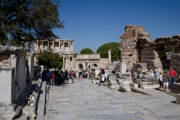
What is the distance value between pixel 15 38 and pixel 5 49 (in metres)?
8.53

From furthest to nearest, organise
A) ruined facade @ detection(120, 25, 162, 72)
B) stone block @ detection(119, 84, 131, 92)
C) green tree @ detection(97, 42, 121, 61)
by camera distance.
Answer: green tree @ detection(97, 42, 121, 61)
ruined facade @ detection(120, 25, 162, 72)
stone block @ detection(119, 84, 131, 92)

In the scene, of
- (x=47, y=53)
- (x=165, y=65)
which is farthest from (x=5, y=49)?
(x=47, y=53)

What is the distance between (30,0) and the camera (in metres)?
12.7

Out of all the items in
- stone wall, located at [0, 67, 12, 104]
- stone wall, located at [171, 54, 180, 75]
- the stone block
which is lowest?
the stone block

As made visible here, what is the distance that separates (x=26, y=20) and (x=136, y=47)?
14.4m

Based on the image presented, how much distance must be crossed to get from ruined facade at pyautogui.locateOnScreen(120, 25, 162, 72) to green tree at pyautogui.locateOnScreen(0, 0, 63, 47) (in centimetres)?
1101

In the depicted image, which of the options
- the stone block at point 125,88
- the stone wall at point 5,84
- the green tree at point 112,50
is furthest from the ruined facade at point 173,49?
the green tree at point 112,50

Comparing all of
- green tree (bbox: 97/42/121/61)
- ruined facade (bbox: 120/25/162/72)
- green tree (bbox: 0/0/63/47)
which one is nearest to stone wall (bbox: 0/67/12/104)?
green tree (bbox: 0/0/63/47)

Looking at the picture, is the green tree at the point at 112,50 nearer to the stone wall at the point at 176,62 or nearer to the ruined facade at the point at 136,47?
the ruined facade at the point at 136,47

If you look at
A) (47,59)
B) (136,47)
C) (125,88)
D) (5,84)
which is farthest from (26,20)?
(47,59)

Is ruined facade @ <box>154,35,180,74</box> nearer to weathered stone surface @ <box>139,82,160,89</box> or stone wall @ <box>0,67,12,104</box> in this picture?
weathered stone surface @ <box>139,82,160,89</box>

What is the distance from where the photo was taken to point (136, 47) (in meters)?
23.3

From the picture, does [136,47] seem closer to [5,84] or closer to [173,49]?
[173,49]

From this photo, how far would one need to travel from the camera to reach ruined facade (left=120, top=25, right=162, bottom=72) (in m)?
20.8
